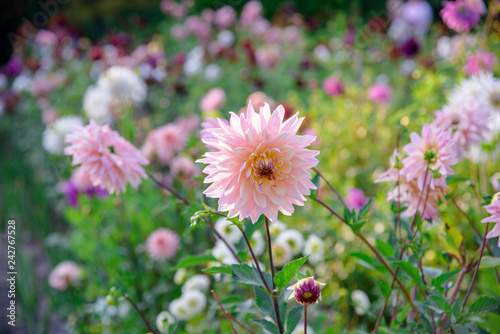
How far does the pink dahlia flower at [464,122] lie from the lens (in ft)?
3.54

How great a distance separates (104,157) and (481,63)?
167 centimetres

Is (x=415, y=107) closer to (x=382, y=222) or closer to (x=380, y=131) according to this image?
(x=382, y=222)

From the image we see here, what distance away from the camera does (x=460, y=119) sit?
109 centimetres

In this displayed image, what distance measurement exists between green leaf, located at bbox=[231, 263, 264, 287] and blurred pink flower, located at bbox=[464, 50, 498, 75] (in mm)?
1572

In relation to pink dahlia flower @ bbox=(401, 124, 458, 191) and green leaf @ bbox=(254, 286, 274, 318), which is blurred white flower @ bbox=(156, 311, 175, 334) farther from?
pink dahlia flower @ bbox=(401, 124, 458, 191)

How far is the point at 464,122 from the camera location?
1093 mm

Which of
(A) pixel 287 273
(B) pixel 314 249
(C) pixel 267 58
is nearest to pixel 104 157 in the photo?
(A) pixel 287 273

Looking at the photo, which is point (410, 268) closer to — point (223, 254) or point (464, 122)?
point (464, 122)

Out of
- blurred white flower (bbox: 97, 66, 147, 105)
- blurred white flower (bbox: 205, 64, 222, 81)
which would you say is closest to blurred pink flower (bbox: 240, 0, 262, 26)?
blurred white flower (bbox: 205, 64, 222, 81)

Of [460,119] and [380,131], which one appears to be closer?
[460,119]

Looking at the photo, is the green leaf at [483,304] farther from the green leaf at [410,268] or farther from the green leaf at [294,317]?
the green leaf at [294,317]

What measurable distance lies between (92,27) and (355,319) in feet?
25.0

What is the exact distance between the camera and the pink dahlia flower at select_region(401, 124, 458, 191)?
0.90m

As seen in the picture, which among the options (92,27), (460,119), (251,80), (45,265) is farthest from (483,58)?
(92,27)
